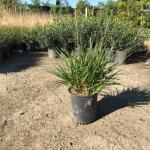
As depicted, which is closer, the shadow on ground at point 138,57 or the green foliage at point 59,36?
the shadow on ground at point 138,57

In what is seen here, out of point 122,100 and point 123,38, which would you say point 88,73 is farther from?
point 123,38

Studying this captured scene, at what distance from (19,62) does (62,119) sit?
3.94 metres

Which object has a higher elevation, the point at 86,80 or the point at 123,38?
the point at 123,38

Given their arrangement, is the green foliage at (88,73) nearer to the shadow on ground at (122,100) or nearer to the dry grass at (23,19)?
the shadow on ground at (122,100)

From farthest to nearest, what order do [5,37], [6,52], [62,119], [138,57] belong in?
[6,52], [138,57], [5,37], [62,119]

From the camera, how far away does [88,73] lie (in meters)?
3.91

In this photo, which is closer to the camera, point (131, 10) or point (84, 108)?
point (84, 108)

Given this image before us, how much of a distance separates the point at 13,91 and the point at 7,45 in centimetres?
317

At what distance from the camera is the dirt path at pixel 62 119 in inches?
143

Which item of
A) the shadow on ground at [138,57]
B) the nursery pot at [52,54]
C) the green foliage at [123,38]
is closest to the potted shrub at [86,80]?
the green foliage at [123,38]

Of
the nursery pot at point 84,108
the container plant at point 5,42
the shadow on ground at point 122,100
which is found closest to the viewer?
the nursery pot at point 84,108

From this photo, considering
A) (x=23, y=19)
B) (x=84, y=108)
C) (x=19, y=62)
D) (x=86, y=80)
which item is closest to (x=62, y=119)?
(x=84, y=108)

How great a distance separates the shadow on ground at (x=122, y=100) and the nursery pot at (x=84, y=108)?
28 centimetres

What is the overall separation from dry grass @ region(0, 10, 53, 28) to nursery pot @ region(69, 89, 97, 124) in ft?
22.2
